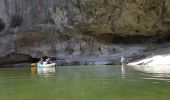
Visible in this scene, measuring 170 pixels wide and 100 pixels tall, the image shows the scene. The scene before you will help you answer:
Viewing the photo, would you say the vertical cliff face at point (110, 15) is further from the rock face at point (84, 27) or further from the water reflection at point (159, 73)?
the water reflection at point (159, 73)

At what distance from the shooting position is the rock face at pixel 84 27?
3506cm

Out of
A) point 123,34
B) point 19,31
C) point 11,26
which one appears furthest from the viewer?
point 11,26

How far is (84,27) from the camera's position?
121 feet

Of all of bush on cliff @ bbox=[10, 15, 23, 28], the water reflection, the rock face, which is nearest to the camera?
the water reflection

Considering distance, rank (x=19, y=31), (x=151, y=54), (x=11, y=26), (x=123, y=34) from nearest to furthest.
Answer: (x=151, y=54) → (x=123, y=34) → (x=19, y=31) → (x=11, y=26)

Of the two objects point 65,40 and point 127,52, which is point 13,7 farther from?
point 127,52

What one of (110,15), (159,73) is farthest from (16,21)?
(159,73)

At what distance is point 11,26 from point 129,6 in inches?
626

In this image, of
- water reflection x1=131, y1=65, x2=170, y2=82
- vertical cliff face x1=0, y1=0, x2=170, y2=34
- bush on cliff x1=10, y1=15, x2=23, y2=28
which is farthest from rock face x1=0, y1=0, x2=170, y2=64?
water reflection x1=131, y1=65, x2=170, y2=82

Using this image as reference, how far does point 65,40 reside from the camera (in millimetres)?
38812

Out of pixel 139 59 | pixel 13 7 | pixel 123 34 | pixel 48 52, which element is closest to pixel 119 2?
pixel 123 34

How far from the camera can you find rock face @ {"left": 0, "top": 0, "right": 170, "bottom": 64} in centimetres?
3506

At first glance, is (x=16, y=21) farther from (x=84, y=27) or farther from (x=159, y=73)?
(x=159, y=73)

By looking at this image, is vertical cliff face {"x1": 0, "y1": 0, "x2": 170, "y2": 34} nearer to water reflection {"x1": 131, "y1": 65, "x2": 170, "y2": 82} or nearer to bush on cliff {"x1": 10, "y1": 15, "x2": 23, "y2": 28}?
bush on cliff {"x1": 10, "y1": 15, "x2": 23, "y2": 28}
